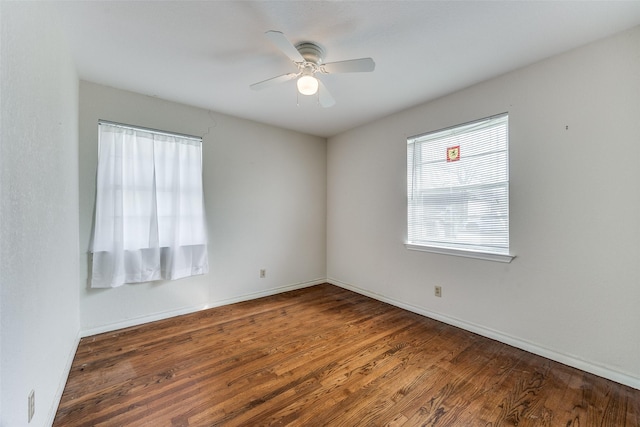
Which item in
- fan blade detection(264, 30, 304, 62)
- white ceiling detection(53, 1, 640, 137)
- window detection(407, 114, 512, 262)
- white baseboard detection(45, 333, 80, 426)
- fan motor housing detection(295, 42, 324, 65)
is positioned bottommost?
white baseboard detection(45, 333, 80, 426)

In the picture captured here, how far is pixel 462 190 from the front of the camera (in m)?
2.75

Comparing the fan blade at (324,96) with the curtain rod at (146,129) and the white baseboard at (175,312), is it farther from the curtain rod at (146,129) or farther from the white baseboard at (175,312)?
the white baseboard at (175,312)

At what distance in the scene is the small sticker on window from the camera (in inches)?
110

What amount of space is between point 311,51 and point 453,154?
1.82 m

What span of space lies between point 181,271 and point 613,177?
13.1 feet

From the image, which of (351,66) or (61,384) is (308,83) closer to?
(351,66)

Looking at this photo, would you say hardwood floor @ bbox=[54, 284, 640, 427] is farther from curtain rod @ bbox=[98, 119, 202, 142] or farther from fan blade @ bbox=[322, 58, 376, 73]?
fan blade @ bbox=[322, 58, 376, 73]

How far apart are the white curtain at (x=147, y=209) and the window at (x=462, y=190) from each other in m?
2.63

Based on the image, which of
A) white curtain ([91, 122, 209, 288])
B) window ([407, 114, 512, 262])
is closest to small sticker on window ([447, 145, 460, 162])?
window ([407, 114, 512, 262])

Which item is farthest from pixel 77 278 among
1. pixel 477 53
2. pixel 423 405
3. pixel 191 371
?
pixel 477 53

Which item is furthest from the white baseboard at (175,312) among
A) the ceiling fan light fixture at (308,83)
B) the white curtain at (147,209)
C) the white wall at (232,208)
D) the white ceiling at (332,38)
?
the ceiling fan light fixture at (308,83)

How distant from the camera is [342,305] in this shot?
3393mm

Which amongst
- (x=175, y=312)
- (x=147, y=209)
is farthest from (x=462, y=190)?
(x=175, y=312)

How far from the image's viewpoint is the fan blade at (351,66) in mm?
1837
